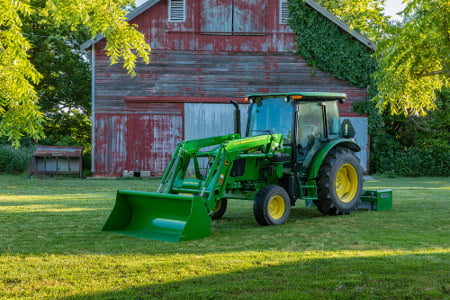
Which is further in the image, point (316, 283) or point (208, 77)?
point (208, 77)

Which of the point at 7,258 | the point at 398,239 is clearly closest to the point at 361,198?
the point at 398,239

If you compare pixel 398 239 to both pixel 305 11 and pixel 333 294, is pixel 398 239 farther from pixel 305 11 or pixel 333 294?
pixel 305 11

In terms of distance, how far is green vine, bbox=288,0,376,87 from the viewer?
21.1 m

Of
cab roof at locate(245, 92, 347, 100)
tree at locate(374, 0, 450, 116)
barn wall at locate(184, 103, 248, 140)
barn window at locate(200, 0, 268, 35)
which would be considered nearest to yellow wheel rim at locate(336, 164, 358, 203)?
cab roof at locate(245, 92, 347, 100)

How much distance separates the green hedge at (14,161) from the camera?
22578 mm

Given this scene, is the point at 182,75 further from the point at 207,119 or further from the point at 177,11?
the point at 177,11

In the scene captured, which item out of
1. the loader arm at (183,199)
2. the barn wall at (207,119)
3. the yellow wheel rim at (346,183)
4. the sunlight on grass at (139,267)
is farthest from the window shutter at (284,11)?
the sunlight on grass at (139,267)

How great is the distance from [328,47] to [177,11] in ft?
19.8

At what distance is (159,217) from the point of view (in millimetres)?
7762

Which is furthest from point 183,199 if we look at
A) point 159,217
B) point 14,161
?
point 14,161

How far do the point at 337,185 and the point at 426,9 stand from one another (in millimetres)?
3338

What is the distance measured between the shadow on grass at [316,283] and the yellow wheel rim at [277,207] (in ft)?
9.25

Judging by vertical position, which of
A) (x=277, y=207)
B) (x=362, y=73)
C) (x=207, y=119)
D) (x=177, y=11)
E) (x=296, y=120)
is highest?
(x=177, y=11)

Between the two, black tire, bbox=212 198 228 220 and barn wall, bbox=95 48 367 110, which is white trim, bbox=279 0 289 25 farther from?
black tire, bbox=212 198 228 220
